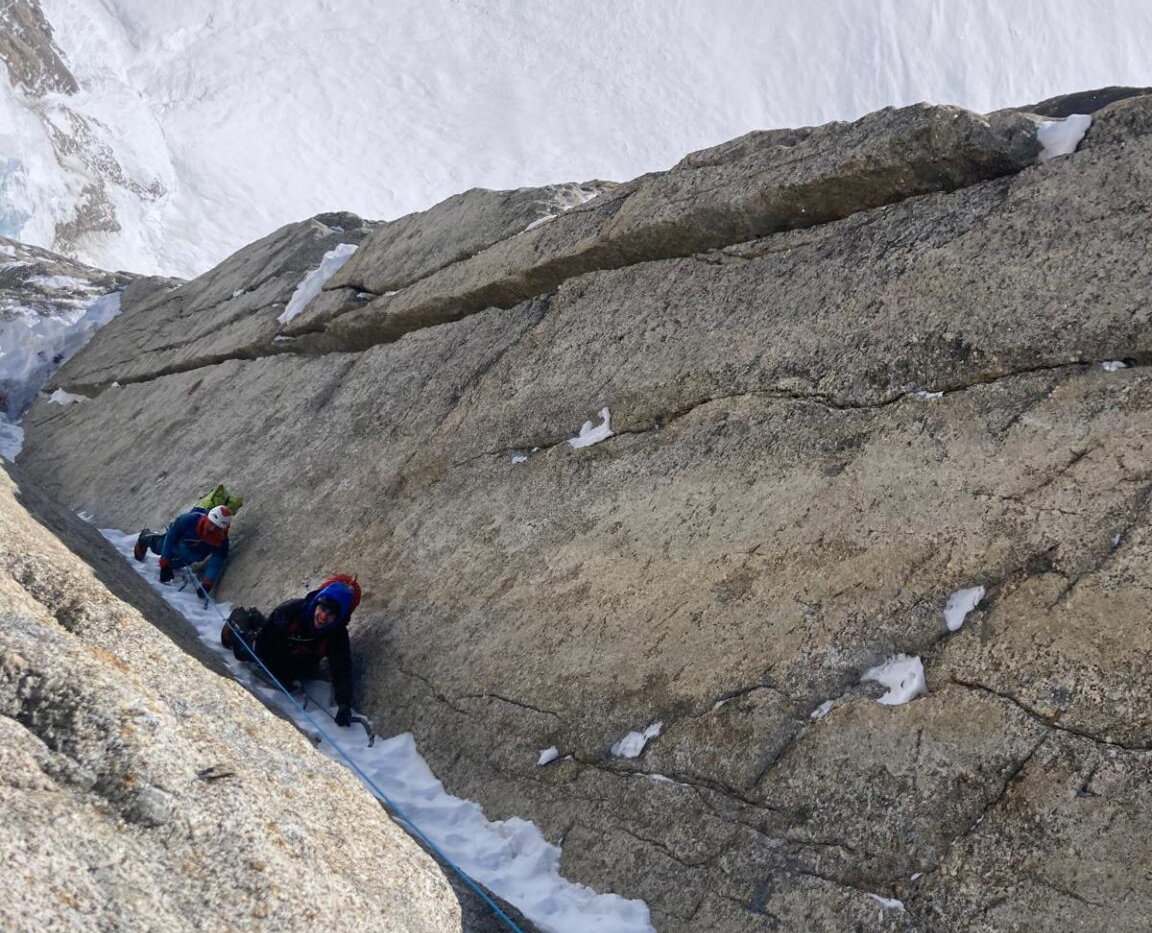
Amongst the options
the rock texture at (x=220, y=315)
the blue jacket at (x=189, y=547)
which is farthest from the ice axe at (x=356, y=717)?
the rock texture at (x=220, y=315)

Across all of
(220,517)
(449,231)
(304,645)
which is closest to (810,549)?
(304,645)

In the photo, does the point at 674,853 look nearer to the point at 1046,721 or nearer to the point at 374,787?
the point at 1046,721

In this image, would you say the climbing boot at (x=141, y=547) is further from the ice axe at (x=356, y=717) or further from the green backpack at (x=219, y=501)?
the ice axe at (x=356, y=717)

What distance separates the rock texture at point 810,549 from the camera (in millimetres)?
5219

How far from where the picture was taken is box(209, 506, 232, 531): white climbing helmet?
11.3 metres

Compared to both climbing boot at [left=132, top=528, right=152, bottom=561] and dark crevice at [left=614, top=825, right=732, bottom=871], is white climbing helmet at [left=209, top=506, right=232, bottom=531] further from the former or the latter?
dark crevice at [left=614, top=825, right=732, bottom=871]

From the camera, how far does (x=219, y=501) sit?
12.0 meters

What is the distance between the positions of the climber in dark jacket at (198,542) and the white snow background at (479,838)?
2.41 metres

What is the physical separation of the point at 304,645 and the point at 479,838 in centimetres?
293

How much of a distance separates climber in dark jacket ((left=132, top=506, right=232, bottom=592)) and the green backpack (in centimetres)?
29


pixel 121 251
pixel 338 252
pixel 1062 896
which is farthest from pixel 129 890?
pixel 121 251

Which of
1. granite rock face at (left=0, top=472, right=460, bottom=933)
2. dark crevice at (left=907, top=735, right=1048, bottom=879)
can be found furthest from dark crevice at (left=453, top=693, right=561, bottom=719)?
dark crevice at (left=907, top=735, right=1048, bottom=879)

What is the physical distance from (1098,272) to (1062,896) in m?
3.94

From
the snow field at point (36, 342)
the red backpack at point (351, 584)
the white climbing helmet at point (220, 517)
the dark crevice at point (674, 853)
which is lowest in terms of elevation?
the dark crevice at point (674, 853)
